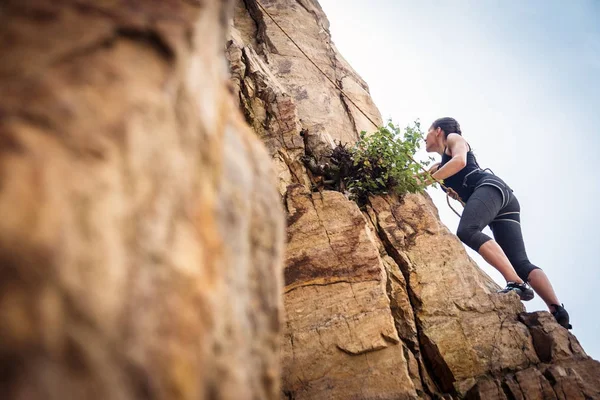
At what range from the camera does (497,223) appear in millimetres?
6387

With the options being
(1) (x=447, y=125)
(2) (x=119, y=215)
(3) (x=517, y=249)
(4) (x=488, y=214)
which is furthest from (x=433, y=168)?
(2) (x=119, y=215)

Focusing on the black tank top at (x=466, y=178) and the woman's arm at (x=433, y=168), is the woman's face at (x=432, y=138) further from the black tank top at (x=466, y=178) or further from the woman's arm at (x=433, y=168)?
the woman's arm at (x=433, y=168)

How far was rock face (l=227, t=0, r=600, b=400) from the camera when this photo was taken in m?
4.27

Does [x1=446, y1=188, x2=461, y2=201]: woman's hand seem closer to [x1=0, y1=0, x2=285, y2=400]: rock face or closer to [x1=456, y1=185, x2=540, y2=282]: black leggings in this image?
[x1=456, y1=185, x2=540, y2=282]: black leggings

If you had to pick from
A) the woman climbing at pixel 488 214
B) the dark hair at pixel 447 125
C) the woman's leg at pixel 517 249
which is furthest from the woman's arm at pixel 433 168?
the woman's leg at pixel 517 249

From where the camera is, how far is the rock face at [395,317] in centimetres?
427

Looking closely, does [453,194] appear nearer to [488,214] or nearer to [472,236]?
[488,214]

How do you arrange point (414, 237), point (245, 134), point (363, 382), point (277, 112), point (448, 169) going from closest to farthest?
point (245, 134) < point (363, 382) < point (414, 237) < point (448, 169) < point (277, 112)

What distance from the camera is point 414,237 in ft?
19.1

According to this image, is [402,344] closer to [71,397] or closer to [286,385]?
[286,385]

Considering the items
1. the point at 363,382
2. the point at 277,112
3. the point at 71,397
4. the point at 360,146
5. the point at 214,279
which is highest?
the point at 277,112

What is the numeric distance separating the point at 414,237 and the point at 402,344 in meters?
1.65

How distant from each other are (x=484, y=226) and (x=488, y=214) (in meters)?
0.20

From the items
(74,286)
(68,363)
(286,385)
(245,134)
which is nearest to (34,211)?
(74,286)
